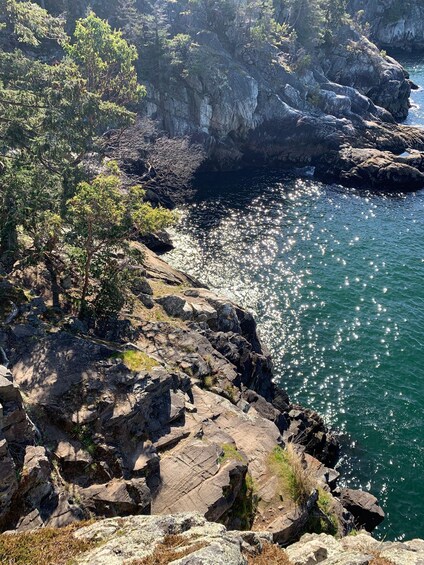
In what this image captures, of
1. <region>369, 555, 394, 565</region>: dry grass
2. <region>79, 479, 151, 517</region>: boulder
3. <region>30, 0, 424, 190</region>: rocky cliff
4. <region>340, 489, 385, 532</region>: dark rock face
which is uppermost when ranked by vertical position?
<region>30, 0, 424, 190</region>: rocky cliff

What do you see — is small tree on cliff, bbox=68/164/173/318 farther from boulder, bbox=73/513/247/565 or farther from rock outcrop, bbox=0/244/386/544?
boulder, bbox=73/513/247/565

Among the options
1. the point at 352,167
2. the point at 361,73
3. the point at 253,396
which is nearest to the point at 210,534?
the point at 253,396

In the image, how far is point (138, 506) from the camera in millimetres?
Result: 16375

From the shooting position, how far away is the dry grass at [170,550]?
9953 millimetres

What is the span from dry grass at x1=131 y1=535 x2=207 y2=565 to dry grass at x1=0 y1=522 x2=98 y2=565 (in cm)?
167

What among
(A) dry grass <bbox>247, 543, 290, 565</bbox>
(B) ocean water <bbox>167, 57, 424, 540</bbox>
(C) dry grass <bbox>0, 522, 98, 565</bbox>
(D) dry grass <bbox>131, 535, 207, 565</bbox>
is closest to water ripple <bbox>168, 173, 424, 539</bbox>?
(B) ocean water <bbox>167, 57, 424, 540</bbox>

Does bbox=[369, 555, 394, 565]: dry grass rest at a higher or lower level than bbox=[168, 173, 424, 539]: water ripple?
higher

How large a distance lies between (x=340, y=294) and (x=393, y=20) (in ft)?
413

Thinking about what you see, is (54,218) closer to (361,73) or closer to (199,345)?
(199,345)

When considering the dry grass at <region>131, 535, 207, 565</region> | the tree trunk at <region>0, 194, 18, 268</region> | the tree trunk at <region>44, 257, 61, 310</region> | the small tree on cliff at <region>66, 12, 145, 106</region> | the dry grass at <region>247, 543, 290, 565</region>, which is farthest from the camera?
the small tree on cliff at <region>66, 12, 145, 106</region>

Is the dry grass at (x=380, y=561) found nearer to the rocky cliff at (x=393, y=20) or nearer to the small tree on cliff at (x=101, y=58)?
the small tree on cliff at (x=101, y=58)

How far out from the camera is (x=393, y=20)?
134 metres

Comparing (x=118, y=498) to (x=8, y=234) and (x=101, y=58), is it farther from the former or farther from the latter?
(x=101, y=58)

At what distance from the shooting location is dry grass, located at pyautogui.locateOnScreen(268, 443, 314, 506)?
19.3 meters
